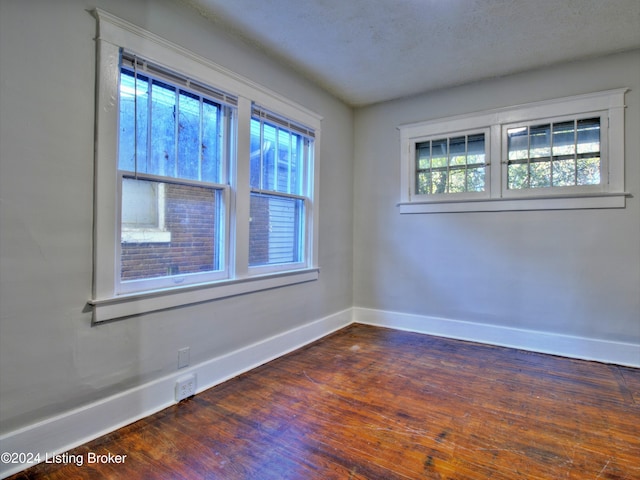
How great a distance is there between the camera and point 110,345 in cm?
193

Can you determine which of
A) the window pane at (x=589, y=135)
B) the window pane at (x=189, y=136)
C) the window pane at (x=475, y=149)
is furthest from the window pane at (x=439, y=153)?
the window pane at (x=189, y=136)

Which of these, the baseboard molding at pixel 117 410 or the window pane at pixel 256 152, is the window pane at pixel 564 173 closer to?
the window pane at pixel 256 152

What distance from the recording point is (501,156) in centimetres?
343

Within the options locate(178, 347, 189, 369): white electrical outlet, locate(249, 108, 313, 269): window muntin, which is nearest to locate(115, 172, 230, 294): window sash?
locate(249, 108, 313, 269): window muntin

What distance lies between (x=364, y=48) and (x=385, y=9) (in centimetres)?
51

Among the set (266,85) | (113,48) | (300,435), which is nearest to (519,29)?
(266,85)

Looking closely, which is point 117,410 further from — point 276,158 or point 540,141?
point 540,141

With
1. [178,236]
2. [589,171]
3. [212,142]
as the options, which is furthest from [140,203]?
[589,171]

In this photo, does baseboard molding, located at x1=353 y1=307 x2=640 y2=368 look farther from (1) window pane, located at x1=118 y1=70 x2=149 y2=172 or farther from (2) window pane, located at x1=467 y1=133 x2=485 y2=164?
(1) window pane, located at x1=118 y1=70 x2=149 y2=172

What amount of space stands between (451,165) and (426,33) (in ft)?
4.74

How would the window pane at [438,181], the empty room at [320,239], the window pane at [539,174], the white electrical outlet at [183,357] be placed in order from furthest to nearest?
the window pane at [438,181]
the window pane at [539,174]
the white electrical outlet at [183,357]
the empty room at [320,239]

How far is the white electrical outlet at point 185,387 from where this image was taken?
7.31 feet

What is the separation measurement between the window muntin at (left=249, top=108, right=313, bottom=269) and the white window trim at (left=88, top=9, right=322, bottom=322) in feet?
0.51

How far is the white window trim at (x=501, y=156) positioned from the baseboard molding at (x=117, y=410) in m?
2.27
